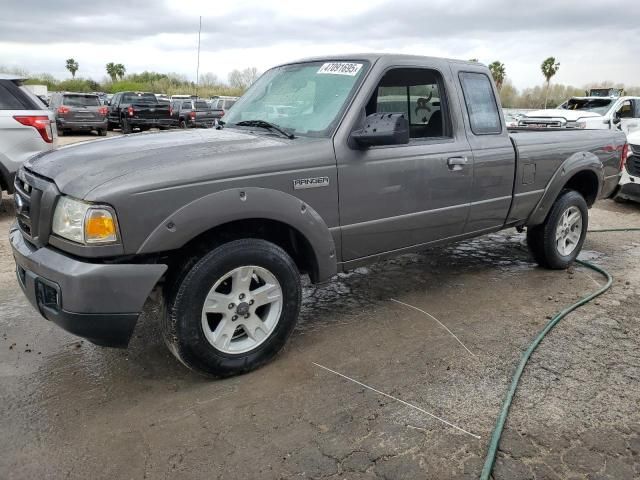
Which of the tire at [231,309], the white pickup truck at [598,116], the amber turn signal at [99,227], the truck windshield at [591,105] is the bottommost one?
the tire at [231,309]

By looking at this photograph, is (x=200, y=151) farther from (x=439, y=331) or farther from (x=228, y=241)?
(x=439, y=331)

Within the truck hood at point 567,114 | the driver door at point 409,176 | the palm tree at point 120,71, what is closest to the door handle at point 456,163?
the driver door at point 409,176

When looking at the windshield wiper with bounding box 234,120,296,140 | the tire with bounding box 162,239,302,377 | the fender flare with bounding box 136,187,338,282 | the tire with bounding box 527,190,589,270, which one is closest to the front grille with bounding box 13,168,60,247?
the fender flare with bounding box 136,187,338,282

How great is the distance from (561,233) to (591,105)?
11.0 metres

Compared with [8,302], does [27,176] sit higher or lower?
higher

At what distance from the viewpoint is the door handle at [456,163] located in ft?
13.1

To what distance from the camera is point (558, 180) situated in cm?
497

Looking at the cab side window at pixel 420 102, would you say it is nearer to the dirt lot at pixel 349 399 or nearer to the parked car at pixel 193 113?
the dirt lot at pixel 349 399

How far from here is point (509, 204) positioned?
15.1ft

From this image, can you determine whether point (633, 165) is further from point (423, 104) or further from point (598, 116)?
point (423, 104)

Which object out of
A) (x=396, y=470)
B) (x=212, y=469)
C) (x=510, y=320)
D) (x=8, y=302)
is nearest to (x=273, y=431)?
(x=212, y=469)

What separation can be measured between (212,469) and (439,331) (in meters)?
2.02

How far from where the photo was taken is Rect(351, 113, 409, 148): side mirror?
10.6 ft

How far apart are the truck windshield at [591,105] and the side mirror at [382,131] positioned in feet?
41.0
